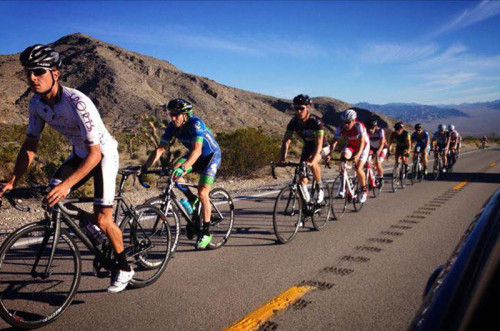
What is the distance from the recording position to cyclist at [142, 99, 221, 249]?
15.6 ft

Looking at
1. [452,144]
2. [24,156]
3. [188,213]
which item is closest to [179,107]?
[188,213]

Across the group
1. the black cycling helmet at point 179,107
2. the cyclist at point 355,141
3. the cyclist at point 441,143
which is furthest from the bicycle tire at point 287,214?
the cyclist at point 441,143

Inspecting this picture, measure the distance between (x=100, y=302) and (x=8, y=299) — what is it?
82cm

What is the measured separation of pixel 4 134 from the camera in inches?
709

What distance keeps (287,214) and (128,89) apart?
58.2m

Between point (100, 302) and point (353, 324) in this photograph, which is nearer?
point (353, 324)

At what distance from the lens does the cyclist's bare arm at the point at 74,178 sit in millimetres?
2814

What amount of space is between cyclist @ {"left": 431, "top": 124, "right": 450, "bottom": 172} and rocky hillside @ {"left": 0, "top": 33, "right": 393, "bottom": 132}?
38.0m

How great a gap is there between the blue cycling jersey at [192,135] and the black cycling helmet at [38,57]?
2.03 metres

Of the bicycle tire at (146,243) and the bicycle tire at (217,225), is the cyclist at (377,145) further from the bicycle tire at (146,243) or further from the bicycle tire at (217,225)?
the bicycle tire at (146,243)

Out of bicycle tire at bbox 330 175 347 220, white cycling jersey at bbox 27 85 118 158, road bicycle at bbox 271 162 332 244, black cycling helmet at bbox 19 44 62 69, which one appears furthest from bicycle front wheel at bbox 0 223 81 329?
bicycle tire at bbox 330 175 347 220

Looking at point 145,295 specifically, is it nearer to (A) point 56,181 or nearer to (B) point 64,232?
(B) point 64,232

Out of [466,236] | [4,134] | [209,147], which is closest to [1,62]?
[4,134]

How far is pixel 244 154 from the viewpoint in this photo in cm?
1464
